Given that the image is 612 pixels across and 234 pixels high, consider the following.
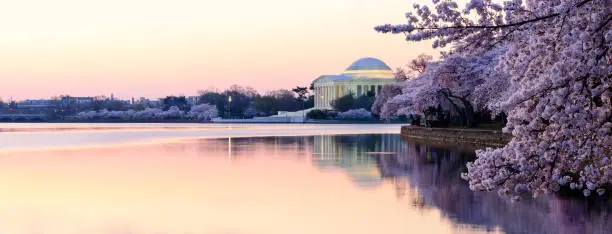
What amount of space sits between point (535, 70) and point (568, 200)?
35.2 feet

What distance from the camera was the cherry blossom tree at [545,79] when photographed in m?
8.19

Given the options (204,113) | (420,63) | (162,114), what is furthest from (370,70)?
(420,63)

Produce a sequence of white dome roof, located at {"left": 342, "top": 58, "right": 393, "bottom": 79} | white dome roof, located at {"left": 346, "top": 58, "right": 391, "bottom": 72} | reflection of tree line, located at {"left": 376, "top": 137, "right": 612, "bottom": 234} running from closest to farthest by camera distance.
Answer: reflection of tree line, located at {"left": 376, "top": 137, "right": 612, "bottom": 234}
white dome roof, located at {"left": 342, "top": 58, "right": 393, "bottom": 79}
white dome roof, located at {"left": 346, "top": 58, "right": 391, "bottom": 72}

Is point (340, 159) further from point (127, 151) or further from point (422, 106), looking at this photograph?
point (422, 106)

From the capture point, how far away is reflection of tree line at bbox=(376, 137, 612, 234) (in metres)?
15.5

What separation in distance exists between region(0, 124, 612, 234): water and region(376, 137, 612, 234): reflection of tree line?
0.02 m

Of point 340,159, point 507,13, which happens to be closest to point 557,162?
point 507,13

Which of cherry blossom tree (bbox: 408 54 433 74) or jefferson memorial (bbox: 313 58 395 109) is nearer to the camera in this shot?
cherry blossom tree (bbox: 408 54 433 74)

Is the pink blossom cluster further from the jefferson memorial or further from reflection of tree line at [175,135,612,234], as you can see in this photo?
reflection of tree line at [175,135,612,234]

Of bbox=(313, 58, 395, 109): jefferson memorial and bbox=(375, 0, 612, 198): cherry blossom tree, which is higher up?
bbox=(313, 58, 395, 109): jefferson memorial

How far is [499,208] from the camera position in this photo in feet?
59.2

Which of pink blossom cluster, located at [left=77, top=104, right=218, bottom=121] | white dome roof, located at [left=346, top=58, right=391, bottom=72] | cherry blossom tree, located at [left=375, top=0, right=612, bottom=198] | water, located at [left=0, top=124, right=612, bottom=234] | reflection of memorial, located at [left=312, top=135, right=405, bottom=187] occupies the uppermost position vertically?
white dome roof, located at [left=346, top=58, right=391, bottom=72]

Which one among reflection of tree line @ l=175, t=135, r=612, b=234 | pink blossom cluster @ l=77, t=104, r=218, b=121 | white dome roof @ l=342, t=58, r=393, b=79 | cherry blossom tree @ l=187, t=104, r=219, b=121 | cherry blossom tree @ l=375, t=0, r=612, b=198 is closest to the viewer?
cherry blossom tree @ l=375, t=0, r=612, b=198

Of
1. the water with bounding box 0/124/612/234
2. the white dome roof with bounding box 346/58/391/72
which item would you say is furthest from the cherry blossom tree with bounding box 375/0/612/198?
the white dome roof with bounding box 346/58/391/72
